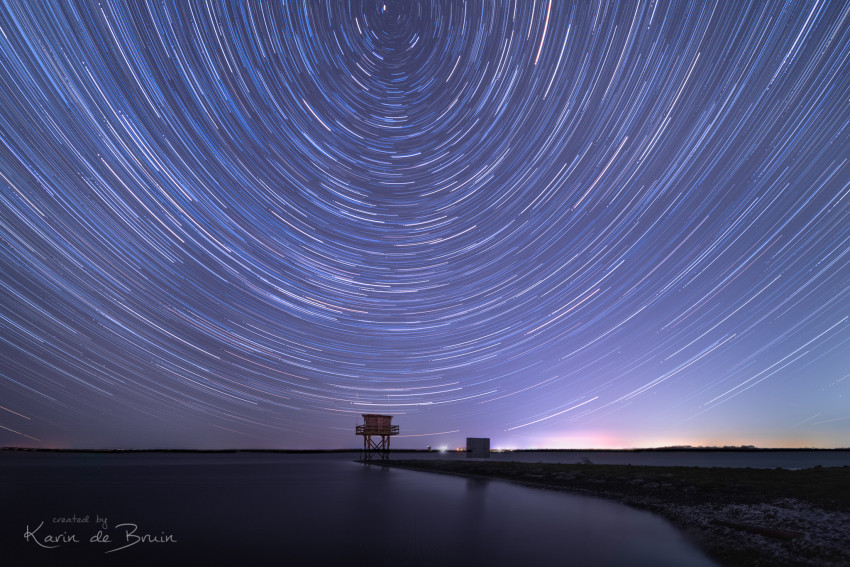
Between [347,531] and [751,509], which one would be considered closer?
[347,531]

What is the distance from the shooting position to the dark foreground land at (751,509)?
14.1 meters

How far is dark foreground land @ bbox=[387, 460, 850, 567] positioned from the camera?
14070mm

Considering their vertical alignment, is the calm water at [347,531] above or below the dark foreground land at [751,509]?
below

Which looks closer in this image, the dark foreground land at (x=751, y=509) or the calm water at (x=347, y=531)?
the dark foreground land at (x=751, y=509)

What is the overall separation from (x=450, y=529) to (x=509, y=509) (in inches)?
271

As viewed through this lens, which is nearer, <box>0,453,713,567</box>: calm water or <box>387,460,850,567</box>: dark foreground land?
<box>387,460,850,567</box>: dark foreground land

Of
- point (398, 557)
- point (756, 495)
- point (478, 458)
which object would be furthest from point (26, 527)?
point (478, 458)

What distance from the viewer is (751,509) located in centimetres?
2080

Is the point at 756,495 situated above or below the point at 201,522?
above

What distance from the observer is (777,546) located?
14.5 m

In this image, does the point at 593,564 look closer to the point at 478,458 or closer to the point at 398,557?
the point at 398,557

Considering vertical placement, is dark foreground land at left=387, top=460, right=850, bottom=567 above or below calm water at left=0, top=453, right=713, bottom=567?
above

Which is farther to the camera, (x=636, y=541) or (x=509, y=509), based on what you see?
(x=509, y=509)

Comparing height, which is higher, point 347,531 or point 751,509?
point 751,509
